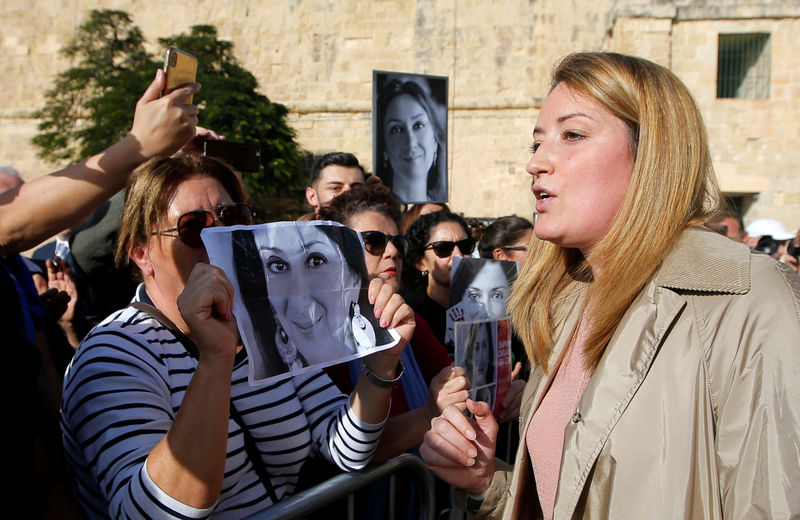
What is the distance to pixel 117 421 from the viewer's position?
1.38 m

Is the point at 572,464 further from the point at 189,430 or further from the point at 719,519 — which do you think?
the point at 189,430

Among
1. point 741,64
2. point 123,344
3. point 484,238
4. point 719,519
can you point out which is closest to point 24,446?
point 123,344

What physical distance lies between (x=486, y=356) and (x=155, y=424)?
48.2 inches

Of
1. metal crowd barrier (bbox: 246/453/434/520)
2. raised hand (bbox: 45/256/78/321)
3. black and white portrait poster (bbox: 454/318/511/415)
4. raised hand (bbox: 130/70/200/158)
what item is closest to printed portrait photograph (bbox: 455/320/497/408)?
black and white portrait poster (bbox: 454/318/511/415)

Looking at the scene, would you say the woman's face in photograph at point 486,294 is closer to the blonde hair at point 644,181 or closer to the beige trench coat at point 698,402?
the blonde hair at point 644,181

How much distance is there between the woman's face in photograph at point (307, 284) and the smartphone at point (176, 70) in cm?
45

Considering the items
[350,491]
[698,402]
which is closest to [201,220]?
[350,491]

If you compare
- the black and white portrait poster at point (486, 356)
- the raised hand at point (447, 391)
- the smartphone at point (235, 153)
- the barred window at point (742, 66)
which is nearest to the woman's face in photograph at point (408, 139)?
the smartphone at point (235, 153)

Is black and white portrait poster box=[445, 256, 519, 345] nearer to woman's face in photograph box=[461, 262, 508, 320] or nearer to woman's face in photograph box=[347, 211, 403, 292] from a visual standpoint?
woman's face in photograph box=[461, 262, 508, 320]

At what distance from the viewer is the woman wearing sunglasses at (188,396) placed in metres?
1.29

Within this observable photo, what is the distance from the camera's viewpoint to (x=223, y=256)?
1.45m

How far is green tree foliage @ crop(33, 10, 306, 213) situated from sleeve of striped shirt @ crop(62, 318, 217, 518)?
47.7 feet

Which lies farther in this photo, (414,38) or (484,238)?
(414,38)

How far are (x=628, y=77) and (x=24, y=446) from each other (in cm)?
163
